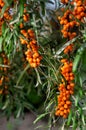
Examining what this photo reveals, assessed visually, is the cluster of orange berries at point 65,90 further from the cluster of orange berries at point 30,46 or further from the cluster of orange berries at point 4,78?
the cluster of orange berries at point 4,78

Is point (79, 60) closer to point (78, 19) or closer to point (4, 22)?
point (78, 19)

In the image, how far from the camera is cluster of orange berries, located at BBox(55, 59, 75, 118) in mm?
1978

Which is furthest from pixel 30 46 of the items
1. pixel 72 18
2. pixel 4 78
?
pixel 4 78

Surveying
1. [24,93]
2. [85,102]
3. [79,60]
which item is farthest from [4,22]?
[24,93]

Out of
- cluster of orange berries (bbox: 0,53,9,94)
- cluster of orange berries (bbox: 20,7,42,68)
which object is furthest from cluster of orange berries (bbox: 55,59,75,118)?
cluster of orange berries (bbox: 0,53,9,94)

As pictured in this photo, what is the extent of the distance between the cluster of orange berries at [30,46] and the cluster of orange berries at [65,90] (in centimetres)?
15

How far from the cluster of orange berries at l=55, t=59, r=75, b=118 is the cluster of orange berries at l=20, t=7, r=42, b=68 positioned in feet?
0.49

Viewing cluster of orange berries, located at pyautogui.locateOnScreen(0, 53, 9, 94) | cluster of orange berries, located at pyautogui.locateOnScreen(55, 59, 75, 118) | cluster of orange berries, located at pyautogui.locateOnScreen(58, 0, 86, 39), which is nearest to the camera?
cluster of orange berries, located at pyautogui.locateOnScreen(58, 0, 86, 39)

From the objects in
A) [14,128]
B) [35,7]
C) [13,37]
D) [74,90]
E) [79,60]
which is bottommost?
[14,128]

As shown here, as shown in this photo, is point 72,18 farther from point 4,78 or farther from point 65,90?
point 4,78

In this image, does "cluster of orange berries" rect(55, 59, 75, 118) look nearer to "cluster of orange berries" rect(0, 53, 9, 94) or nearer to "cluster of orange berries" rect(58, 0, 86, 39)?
"cluster of orange berries" rect(58, 0, 86, 39)

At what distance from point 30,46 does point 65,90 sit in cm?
32

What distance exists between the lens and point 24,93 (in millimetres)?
3203

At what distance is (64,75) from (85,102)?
1.10 ft
